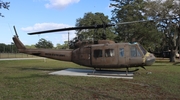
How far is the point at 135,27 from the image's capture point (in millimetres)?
35906

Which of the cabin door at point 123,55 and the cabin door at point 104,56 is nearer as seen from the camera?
the cabin door at point 123,55

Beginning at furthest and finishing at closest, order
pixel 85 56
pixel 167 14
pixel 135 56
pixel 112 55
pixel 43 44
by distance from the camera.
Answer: pixel 43 44 < pixel 167 14 < pixel 85 56 < pixel 112 55 < pixel 135 56

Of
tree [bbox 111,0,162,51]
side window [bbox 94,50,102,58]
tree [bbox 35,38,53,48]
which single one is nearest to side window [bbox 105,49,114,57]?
side window [bbox 94,50,102,58]

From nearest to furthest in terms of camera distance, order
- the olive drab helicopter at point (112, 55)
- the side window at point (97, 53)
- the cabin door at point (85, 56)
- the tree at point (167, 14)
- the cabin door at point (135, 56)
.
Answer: the cabin door at point (135, 56) → the olive drab helicopter at point (112, 55) → the side window at point (97, 53) → the cabin door at point (85, 56) → the tree at point (167, 14)

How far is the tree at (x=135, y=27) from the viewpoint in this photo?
36156 millimetres

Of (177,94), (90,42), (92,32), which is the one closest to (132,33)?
(92,32)

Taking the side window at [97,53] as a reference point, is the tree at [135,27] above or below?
above

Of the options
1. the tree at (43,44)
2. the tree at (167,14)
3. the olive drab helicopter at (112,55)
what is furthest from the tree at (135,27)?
the tree at (43,44)

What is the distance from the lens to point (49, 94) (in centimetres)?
756

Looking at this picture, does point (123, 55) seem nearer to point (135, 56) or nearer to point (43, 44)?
point (135, 56)

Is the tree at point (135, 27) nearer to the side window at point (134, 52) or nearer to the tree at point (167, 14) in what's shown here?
the tree at point (167, 14)

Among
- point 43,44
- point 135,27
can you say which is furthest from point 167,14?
point 43,44

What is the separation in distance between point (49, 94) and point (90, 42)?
22.7ft

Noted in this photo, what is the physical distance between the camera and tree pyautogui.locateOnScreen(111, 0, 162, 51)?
3616 centimetres
